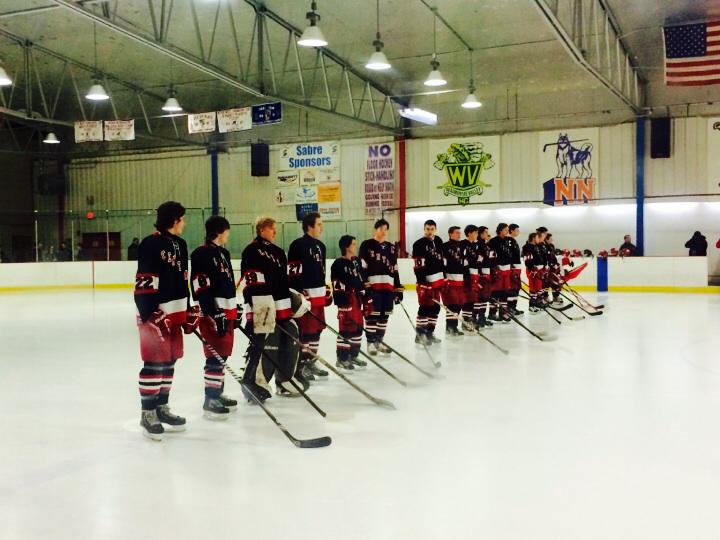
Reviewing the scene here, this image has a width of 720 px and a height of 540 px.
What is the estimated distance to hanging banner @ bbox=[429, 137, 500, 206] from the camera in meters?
18.8

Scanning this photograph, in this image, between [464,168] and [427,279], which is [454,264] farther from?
[464,168]

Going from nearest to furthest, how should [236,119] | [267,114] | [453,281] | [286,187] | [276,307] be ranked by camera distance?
[276,307] → [453,281] → [236,119] → [267,114] → [286,187]

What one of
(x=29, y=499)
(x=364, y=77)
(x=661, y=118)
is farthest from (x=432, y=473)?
(x=661, y=118)

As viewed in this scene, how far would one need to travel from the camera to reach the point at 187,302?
407 cm

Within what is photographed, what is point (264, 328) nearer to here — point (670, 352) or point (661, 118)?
point (670, 352)

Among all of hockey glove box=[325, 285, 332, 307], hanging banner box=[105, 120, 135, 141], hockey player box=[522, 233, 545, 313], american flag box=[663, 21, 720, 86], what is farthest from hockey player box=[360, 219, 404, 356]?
hanging banner box=[105, 120, 135, 141]

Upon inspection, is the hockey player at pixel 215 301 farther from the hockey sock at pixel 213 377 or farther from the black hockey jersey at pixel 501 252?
the black hockey jersey at pixel 501 252

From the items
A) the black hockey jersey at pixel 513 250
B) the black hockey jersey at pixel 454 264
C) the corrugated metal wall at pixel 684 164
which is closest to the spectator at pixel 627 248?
the corrugated metal wall at pixel 684 164

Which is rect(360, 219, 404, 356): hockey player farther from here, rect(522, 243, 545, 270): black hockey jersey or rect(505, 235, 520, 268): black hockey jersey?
rect(522, 243, 545, 270): black hockey jersey

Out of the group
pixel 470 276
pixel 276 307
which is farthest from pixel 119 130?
pixel 276 307

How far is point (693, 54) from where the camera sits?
1103 centimetres

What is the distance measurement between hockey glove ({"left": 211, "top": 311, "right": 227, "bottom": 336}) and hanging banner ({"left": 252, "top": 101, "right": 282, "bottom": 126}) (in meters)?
9.35

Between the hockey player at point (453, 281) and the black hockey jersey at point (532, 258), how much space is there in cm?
266

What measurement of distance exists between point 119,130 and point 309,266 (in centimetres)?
999
